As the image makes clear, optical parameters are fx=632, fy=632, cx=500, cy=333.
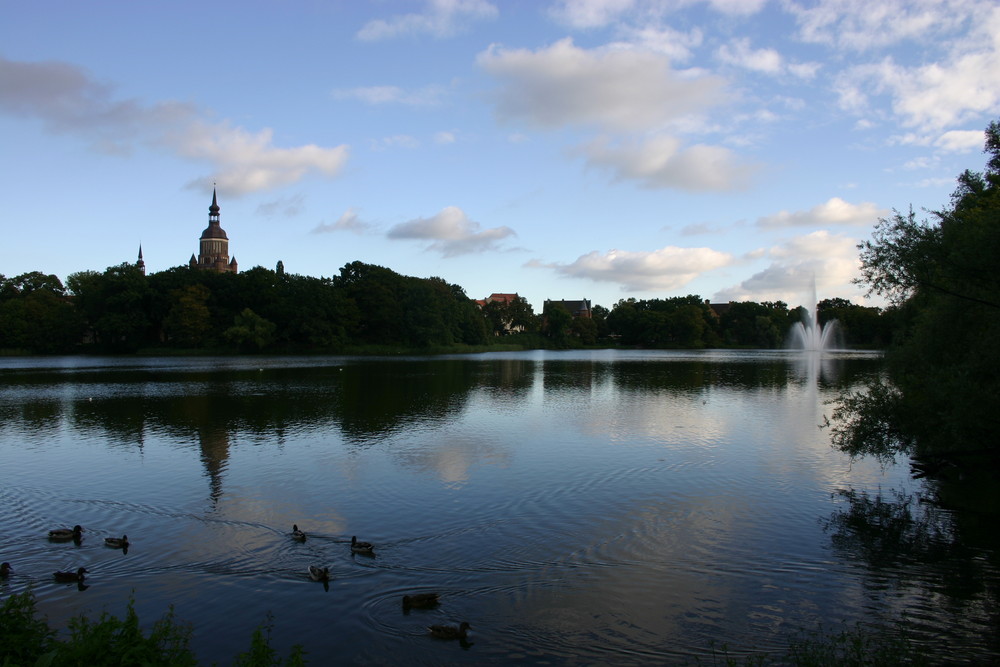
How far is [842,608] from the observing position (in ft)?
34.4

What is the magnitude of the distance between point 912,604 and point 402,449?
17.2 metres

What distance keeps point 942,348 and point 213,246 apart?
585ft

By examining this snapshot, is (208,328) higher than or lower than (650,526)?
higher

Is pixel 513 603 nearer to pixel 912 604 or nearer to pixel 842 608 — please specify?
pixel 842 608

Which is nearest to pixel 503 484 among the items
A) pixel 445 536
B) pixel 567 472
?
pixel 567 472

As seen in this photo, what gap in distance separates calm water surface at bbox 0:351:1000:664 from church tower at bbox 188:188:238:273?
490 ft

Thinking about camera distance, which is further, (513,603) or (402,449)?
(402,449)

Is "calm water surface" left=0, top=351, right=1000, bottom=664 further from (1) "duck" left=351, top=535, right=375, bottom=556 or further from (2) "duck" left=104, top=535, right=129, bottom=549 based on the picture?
(2) "duck" left=104, top=535, right=129, bottom=549

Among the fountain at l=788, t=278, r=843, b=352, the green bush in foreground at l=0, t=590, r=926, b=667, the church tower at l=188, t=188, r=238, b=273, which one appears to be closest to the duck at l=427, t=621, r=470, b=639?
the green bush in foreground at l=0, t=590, r=926, b=667

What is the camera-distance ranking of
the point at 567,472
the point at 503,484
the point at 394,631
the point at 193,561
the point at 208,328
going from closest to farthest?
1. the point at 394,631
2. the point at 193,561
3. the point at 503,484
4. the point at 567,472
5. the point at 208,328

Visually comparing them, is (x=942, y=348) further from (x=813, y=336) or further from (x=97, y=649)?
(x=813, y=336)

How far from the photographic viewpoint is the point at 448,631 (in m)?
9.43

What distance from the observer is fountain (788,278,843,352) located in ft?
449

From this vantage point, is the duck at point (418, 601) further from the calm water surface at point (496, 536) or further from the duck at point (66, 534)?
the duck at point (66, 534)
